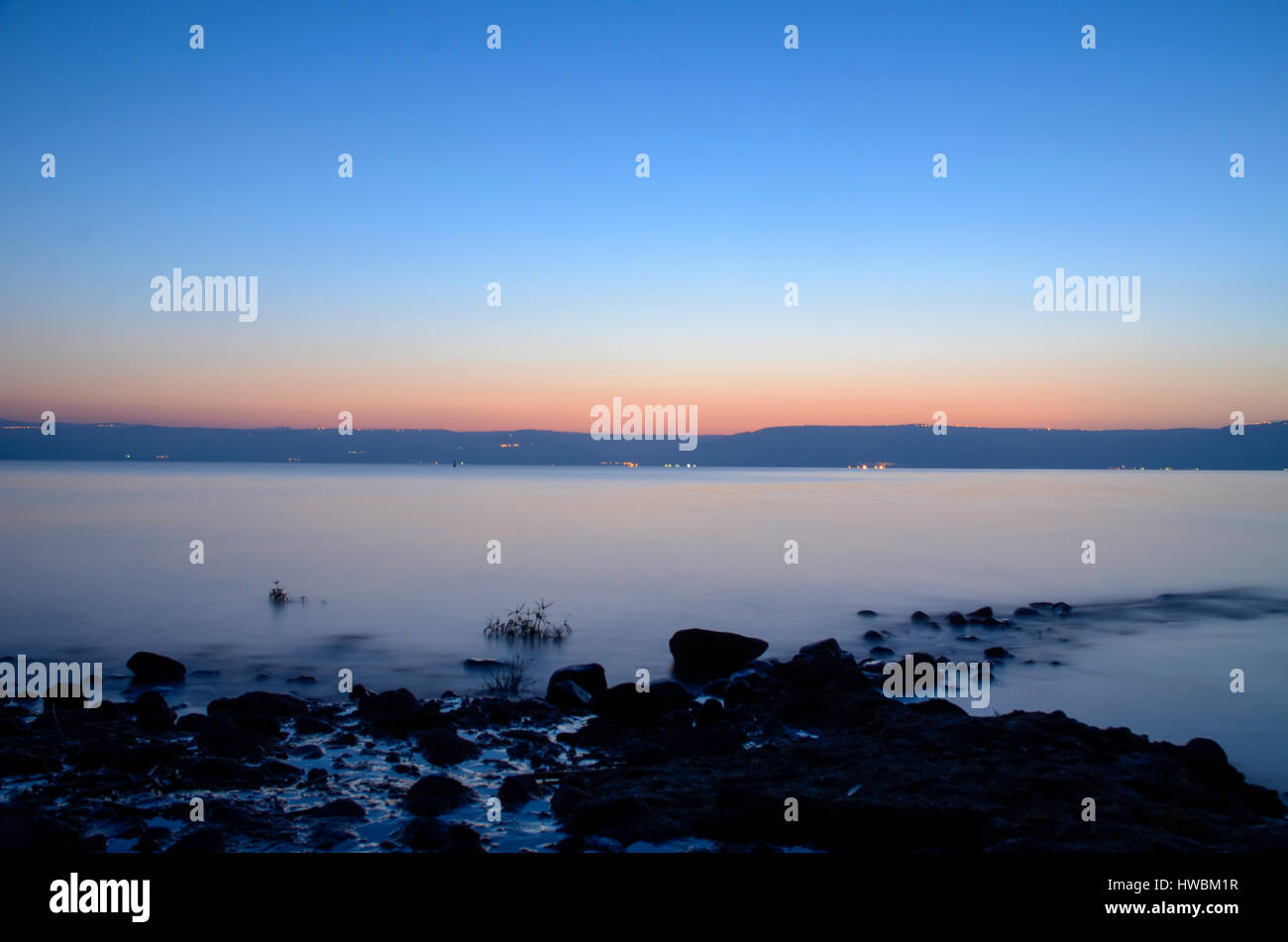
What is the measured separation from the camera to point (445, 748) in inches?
→ 374

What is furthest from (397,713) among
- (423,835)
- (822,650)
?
(822,650)

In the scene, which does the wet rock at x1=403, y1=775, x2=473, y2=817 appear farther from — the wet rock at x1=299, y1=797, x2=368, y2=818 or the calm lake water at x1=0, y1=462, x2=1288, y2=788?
the calm lake water at x1=0, y1=462, x2=1288, y2=788

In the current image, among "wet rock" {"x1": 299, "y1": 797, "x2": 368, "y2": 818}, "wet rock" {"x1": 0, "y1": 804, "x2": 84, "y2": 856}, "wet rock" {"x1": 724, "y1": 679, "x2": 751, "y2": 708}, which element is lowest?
"wet rock" {"x1": 724, "y1": 679, "x2": 751, "y2": 708}

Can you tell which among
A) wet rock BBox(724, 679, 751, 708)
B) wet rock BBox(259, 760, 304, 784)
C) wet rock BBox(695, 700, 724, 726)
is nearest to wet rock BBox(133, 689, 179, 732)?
wet rock BBox(259, 760, 304, 784)

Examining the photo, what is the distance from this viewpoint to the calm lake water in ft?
48.9

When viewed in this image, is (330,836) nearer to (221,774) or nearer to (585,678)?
(221,774)

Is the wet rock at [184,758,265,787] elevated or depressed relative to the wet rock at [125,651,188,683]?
elevated

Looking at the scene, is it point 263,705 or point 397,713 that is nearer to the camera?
point 397,713

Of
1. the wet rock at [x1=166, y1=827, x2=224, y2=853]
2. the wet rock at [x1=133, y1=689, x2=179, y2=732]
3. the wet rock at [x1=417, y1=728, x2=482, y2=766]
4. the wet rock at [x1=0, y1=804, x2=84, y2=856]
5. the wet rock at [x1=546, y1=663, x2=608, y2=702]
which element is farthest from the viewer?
the wet rock at [x1=546, y1=663, x2=608, y2=702]

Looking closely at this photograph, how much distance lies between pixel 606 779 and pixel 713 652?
6901mm

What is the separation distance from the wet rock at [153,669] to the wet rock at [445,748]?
6.91m

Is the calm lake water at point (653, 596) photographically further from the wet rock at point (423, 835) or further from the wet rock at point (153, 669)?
the wet rock at point (423, 835)

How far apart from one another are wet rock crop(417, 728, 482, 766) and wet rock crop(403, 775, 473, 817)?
1006mm

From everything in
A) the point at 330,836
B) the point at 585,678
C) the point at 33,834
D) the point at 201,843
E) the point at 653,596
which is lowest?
the point at 653,596
